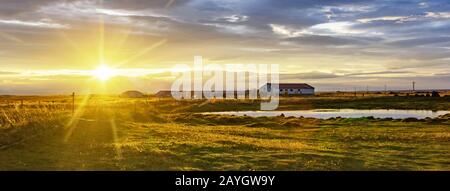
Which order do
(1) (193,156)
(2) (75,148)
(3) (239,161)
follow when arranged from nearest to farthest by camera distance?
1. (3) (239,161)
2. (1) (193,156)
3. (2) (75,148)

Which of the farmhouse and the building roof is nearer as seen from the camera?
the farmhouse

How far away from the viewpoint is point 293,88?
191625mm

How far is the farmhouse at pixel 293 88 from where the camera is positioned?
19025cm

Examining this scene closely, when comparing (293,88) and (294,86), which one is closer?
(293,88)

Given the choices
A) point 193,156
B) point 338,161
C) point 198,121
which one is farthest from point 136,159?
point 198,121

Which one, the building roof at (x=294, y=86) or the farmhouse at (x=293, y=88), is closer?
the farmhouse at (x=293, y=88)

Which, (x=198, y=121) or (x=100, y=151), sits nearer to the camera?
(x=100, y=151)

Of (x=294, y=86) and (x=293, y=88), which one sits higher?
(x=294, y=86)

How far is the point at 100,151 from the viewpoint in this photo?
781 inches

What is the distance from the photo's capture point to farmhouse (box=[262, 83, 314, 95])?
190 metres

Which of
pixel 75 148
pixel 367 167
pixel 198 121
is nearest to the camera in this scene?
pixel 367 167
